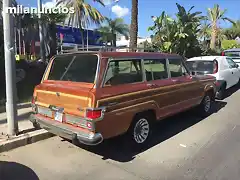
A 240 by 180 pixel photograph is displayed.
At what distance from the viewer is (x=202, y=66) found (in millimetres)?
9484

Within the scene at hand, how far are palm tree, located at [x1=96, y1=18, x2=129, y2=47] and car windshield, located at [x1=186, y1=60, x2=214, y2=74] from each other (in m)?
23.6

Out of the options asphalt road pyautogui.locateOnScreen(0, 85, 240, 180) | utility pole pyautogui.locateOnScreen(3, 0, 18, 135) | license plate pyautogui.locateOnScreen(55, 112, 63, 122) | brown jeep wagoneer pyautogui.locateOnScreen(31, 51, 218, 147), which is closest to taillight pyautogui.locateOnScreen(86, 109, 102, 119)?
brown jeep wagoneer pyautogui.locateOnScreen(31, 51, 218, 147)

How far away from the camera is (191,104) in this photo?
6.57 m

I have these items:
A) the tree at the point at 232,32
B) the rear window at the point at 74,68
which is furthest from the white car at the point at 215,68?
the tree at the point at 232,32

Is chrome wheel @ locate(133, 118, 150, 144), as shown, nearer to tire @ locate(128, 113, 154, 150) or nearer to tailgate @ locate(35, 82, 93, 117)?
tire @ locate(128, 113, 154, 150)

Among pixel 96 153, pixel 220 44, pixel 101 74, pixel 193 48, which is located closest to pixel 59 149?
pixel 96 153

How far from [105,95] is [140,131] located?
4.18ft

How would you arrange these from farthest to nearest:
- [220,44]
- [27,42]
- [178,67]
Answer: [220,44], [27,42], [178,67]

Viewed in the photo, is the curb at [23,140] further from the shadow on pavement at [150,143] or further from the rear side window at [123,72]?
the rear side window at [123,72]

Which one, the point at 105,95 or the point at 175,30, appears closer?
the point at 105,95

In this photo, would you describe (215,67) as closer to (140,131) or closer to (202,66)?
(202,66)

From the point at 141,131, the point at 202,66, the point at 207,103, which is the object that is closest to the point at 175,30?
the point at 202,66

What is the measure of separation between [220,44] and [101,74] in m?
42.7

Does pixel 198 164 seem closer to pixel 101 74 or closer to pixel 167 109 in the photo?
pixel 167 109
